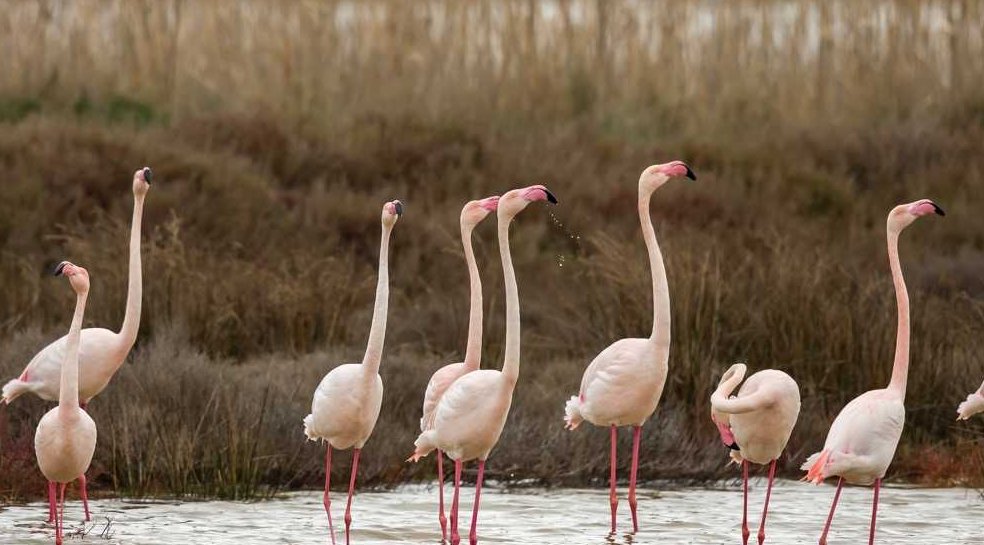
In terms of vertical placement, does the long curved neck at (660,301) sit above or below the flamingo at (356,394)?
above

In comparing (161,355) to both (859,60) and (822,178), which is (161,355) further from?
(859,60)

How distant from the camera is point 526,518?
28.0 ft

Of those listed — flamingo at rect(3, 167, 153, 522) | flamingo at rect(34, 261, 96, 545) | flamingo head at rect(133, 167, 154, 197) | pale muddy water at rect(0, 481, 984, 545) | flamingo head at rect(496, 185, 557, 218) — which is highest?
flamingo head at rect(133, 167, 154, 197)

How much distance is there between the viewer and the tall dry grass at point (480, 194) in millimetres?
9938

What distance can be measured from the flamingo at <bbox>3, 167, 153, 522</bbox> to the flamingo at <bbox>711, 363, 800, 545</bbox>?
291 cm

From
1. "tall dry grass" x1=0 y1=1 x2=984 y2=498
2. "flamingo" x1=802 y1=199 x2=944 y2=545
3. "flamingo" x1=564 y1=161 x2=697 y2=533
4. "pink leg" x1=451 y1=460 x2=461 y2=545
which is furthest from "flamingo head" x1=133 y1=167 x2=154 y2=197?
"flamingo" x1=802 y1=199 x2=944 y2=545

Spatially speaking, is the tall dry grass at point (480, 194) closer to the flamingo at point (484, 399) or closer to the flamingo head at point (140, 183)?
the flamingo head at point (140, 183)

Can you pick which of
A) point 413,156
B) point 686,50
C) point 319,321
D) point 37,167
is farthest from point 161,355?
point 686,50

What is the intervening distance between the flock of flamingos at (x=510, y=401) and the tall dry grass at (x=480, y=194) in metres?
1.49

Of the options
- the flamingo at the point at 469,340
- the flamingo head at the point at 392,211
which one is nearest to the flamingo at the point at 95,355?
the flamingo at the point at 469,340

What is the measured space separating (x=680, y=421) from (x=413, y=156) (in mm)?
6871

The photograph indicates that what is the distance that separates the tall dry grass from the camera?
994 cm

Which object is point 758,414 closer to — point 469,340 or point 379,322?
point 469,340

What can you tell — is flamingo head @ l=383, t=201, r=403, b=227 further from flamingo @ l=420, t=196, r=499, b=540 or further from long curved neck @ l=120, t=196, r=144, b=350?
long curved neck @ l=120, t=196, r=144, b=350
